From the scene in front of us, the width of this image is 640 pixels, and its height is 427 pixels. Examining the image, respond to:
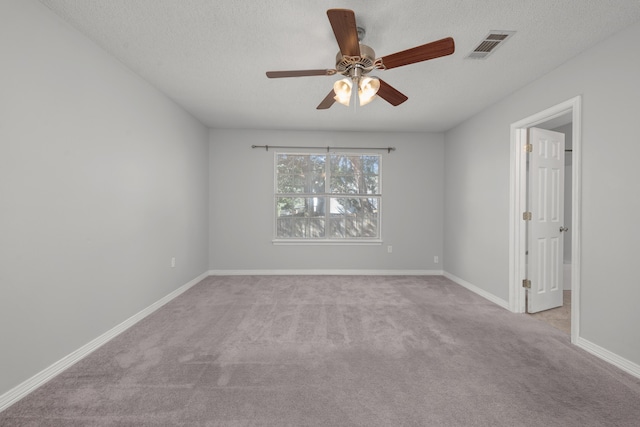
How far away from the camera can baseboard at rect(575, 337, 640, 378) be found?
178 centimetres

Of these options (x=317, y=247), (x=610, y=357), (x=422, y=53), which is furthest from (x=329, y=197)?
(x=610, y=357)

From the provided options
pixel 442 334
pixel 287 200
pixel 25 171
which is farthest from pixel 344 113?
pixel 25 171

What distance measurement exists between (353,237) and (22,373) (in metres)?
3.92

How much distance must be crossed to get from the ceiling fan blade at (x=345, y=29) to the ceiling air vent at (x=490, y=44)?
1184mm

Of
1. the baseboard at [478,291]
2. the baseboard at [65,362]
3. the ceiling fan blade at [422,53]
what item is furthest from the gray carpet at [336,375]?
the ceiling fan blade at [422,53]

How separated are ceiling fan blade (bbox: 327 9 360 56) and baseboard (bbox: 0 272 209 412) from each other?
2775 millimetres

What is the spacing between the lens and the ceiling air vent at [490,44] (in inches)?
77.0

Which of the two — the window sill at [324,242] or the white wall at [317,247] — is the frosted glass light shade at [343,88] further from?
the window sill at [324,242]

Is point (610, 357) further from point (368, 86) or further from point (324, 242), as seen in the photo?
point (324, 242)

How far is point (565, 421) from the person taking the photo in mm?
1382

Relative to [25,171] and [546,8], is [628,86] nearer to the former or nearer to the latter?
[546,8]

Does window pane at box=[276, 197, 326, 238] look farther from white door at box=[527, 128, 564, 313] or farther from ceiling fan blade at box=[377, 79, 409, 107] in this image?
white door at box=[527, 128, 564, 313]

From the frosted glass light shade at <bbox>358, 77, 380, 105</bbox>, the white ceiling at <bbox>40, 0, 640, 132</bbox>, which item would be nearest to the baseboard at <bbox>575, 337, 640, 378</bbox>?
the white ceiling at <bbox>40, 0, 640, 132</bbox>

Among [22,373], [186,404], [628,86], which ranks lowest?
[186,404]
